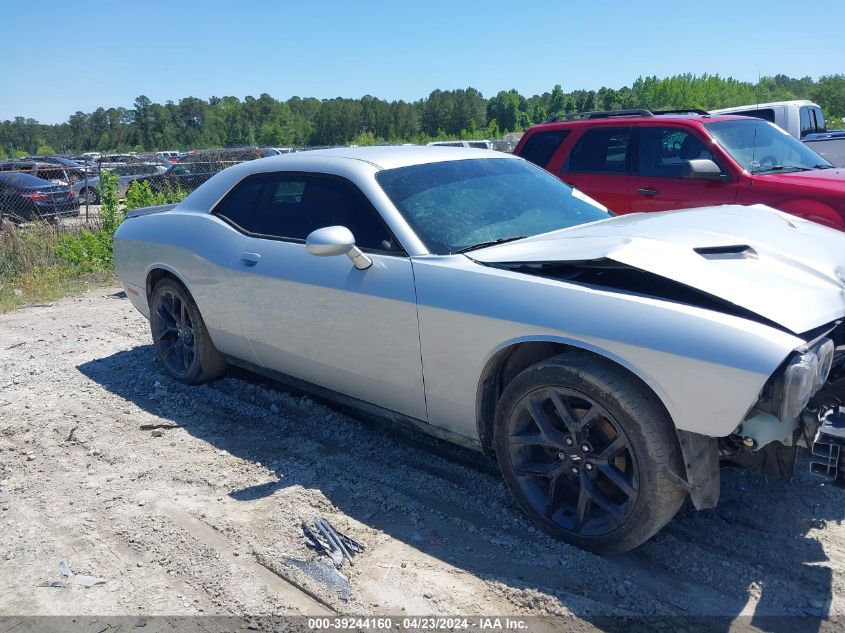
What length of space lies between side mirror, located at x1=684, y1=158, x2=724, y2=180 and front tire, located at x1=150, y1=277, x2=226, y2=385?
4.42 metres

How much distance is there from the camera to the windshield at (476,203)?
3.54 meters


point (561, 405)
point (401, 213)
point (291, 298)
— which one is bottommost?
point (561, 405)

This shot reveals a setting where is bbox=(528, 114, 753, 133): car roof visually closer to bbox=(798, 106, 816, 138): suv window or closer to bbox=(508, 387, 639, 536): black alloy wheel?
bbox=(508, 387, 639, 536): black alloy wheel

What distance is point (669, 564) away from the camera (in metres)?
2.89

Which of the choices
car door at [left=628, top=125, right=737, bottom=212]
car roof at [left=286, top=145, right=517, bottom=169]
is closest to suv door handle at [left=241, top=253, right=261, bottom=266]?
car roof at [left=286, top=145, right=517, bottom=169]

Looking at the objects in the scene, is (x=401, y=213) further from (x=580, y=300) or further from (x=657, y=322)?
(x=657, y=322)

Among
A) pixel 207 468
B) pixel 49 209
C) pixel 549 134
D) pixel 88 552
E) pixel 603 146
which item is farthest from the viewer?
pixel 49 209

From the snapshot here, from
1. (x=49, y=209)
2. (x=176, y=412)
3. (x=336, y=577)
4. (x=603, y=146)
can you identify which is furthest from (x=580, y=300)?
(x=49, y=209)

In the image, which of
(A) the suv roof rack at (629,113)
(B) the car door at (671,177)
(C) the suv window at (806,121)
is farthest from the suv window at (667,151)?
(C) the suv window at (806,121)

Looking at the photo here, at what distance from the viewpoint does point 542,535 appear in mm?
3090

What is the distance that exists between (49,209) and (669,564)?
15527 mm

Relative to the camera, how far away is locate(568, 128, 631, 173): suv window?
7.33 meters

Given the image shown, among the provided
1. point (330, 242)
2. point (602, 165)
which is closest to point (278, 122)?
point (602, 165)

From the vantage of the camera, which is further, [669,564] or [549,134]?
[549,134]
